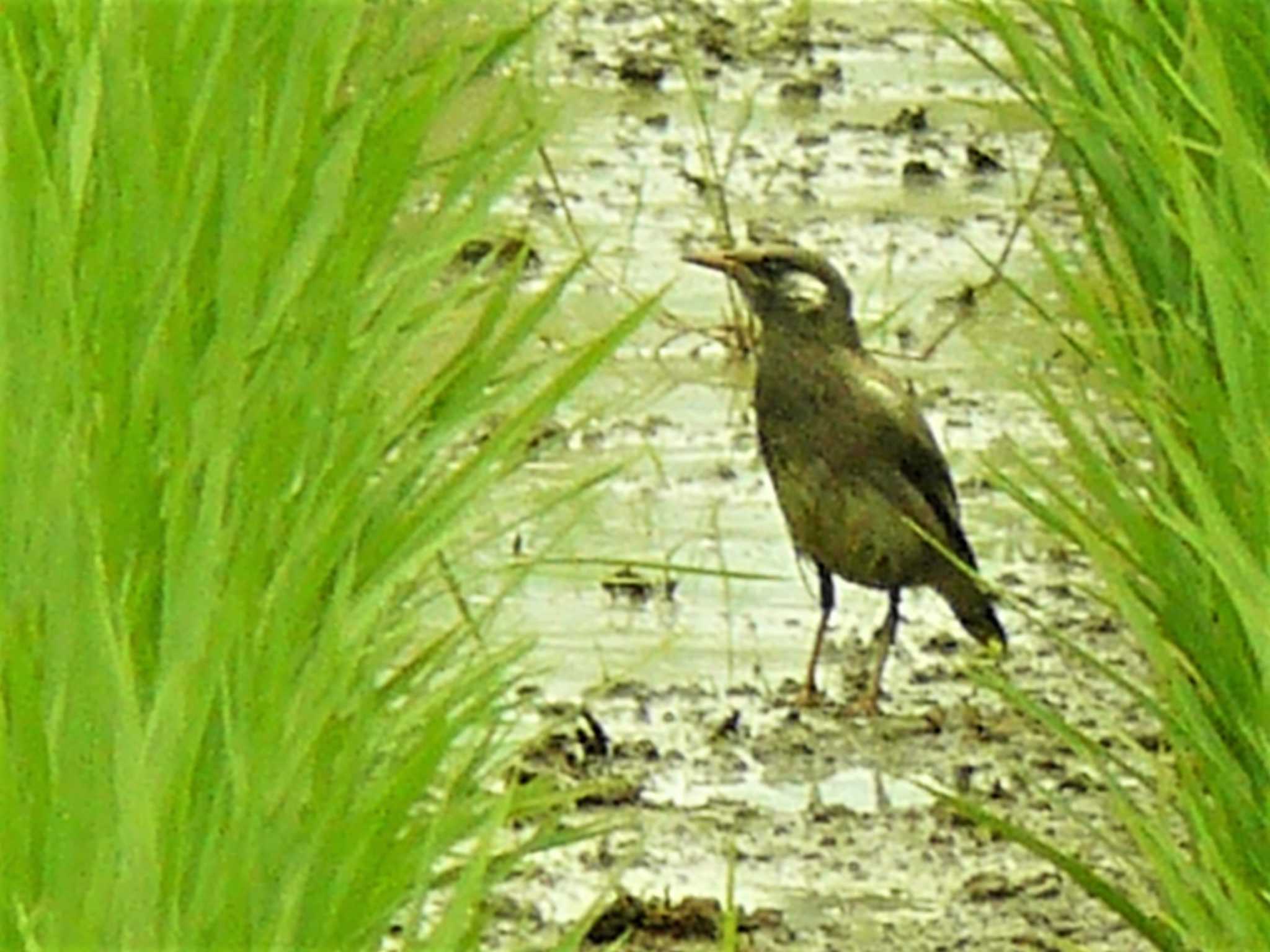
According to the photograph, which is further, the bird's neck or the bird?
the bird's neck

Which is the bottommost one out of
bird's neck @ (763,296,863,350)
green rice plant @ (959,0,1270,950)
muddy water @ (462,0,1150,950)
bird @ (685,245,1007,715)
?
muddy water @ (462,0,1150,950)

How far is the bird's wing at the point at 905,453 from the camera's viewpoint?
16.1 feet

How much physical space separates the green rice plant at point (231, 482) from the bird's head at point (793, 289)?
1.23 meters

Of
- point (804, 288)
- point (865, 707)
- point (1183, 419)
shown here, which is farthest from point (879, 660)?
point (1183, 419)

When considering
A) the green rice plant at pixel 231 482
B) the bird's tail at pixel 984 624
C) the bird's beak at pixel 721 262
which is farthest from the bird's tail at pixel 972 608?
the green rice plant at pixel 231 482

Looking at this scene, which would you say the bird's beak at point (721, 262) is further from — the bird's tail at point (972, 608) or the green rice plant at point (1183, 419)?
the green rice plant at point (1183, 419)

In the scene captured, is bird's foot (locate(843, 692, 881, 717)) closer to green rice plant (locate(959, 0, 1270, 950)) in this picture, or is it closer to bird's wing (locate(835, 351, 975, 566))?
bird's wing (locate(835, 351, 975, 566))

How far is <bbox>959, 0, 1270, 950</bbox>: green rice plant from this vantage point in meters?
3.07

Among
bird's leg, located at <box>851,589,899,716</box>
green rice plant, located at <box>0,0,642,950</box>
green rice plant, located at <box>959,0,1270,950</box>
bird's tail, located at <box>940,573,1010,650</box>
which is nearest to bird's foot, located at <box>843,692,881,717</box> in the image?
bird's leg, located at <box>851,589,899,716</box>

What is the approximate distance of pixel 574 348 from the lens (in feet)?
12.0

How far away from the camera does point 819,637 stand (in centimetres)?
494

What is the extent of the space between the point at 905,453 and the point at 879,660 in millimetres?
251

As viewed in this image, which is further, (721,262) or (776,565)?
(776,565)

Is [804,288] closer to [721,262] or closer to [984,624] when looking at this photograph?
[721,262]
